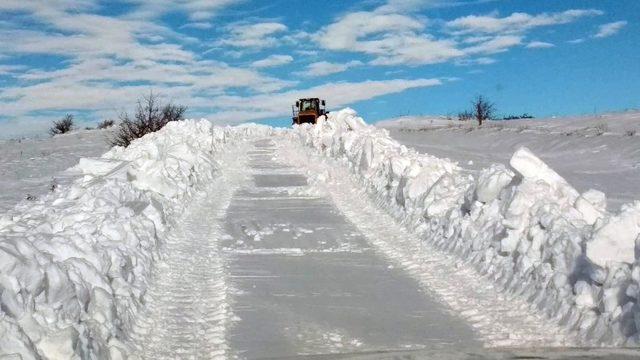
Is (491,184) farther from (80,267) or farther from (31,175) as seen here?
(31,175)

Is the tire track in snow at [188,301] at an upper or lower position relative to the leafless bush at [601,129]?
lower

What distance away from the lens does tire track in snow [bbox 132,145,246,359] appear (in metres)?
5.92

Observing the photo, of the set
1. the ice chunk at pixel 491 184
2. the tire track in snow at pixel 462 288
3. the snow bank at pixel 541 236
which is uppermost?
the ice chunk at pixel 491 184

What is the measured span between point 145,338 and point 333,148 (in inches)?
769

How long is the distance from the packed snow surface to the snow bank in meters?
0.02

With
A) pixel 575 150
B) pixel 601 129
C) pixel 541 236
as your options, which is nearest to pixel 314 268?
pixel 541 236

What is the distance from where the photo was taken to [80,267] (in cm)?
Answer: 627

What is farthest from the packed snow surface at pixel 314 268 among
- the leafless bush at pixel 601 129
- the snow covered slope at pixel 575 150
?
the leafless bush at pixel 601 129

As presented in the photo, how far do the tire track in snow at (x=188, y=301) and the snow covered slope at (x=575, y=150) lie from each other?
27.0ft

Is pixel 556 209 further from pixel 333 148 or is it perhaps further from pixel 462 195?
pixel 333 148

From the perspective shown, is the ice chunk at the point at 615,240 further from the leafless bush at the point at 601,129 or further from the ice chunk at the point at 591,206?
the leafless bush at the point at 601,129

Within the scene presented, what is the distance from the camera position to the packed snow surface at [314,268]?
18.4ft

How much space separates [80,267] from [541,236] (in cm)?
488

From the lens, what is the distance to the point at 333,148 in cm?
2531
